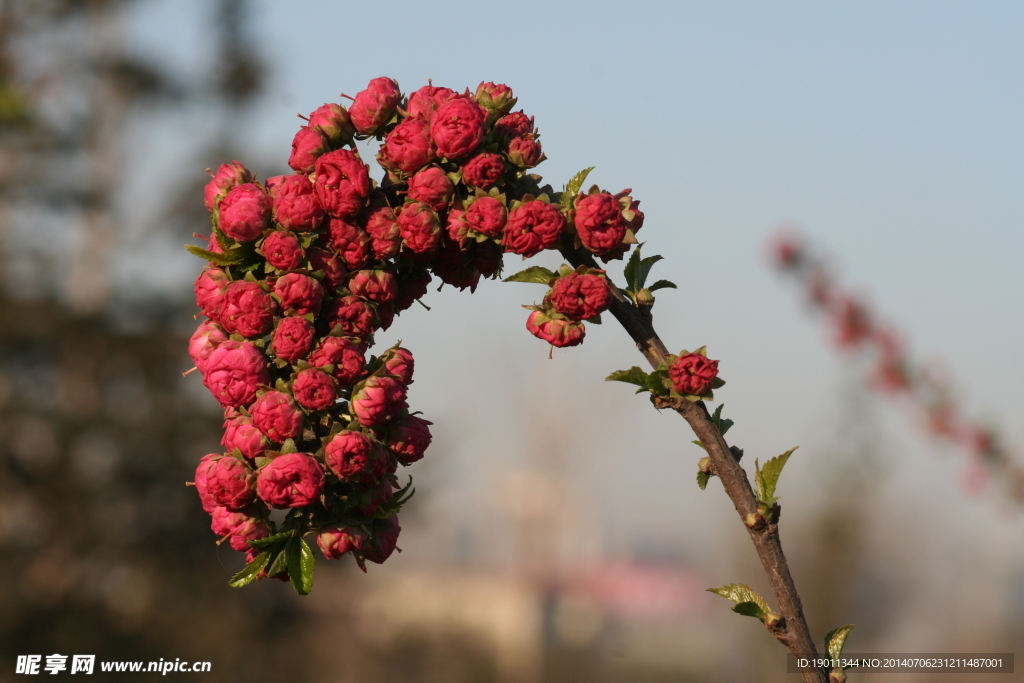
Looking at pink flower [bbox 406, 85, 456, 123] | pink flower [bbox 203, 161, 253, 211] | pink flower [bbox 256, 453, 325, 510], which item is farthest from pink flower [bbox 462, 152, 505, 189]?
pink flower [bbox 256, 453, 325, 510]

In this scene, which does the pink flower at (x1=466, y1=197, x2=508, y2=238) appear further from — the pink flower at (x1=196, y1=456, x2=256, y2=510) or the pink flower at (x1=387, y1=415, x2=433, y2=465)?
the pink flower at (x1=196, y1=456, x2=256, y2=510)

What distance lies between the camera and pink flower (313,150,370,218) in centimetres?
190

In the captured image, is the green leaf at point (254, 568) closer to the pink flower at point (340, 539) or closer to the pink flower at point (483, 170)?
the pink flower at point (340, 539)

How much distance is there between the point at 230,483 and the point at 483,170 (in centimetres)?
78

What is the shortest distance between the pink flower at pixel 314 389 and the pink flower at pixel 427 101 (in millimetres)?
586

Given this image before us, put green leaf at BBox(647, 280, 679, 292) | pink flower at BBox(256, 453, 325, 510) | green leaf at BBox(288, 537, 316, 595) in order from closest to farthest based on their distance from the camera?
pink flower at BBox(256, 453, 325, 510) → green leaf at BBox(288, 537, 316, 595) → green leaf at BBox(647, 280, 679, 292)

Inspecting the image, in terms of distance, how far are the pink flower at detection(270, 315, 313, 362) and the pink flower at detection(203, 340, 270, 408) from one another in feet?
0.17

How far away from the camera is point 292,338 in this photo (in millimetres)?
1840

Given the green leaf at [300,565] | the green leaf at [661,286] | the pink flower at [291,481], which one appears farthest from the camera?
the green leaf at [661,286]

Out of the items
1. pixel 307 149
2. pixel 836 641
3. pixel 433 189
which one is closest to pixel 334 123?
pixel 307 149

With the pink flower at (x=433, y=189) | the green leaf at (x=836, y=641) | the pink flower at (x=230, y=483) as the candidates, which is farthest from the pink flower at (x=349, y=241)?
the green leaf at (x=836, y=641)

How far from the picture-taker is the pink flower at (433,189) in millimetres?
1943

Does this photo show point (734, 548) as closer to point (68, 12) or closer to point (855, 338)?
point (855, 338)

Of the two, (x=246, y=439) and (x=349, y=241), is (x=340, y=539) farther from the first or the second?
(x=349, y=241)
